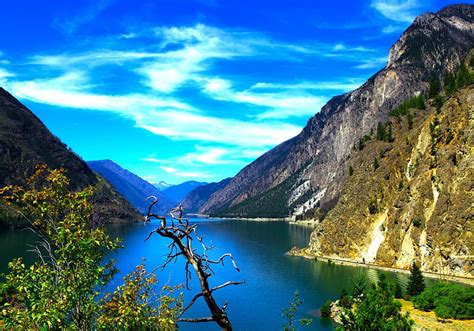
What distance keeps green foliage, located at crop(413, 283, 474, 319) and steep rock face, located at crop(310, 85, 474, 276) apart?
3054 cm

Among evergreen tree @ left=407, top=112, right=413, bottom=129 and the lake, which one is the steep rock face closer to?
evergreen tree @ left=407, top=112, right=413, bottom=129

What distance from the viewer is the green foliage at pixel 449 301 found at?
53312mm

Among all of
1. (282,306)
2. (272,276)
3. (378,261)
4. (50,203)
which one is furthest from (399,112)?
(50,203)

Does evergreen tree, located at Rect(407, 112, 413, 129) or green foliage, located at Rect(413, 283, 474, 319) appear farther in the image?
evergreen tree, located at Rect(407, 112, 413, 129)

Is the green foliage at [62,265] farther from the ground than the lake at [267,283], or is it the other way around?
the green foliage at [62,265]

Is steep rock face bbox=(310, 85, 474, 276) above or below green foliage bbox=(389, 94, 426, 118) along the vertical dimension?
below

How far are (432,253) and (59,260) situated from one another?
3685 inches

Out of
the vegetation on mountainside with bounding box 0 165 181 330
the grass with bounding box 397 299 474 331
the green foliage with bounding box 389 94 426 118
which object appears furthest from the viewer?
the green foliage with bounding box 389 94 426 118

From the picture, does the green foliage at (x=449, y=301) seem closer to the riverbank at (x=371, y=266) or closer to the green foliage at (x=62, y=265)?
the riverbank at (x=371, y=266)

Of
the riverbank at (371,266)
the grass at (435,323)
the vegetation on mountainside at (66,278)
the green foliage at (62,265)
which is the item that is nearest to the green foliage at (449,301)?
the grass at (435,323)

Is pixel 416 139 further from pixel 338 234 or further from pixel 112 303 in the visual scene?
pixel 112 303

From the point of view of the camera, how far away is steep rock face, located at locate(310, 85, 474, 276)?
9000cm

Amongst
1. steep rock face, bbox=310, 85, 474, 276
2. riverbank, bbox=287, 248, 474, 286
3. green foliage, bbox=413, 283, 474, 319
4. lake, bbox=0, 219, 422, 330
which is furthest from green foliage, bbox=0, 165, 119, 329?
steep rock face, bbox=310, 85, 474, 276

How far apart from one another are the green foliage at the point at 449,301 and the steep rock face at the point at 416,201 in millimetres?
30542
